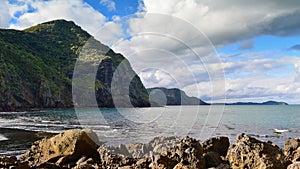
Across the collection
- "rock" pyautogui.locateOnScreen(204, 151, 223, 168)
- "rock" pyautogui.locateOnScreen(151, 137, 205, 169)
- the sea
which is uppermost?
the sea

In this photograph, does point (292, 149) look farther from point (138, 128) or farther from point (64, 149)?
point (138, 128)

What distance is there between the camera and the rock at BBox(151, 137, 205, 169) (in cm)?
1038

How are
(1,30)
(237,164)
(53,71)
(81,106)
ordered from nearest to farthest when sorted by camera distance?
(237,164) < (81,106) < (53,71) < (1,30)

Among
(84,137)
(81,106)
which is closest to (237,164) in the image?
(84,137)

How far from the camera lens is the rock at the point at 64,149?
44.0 ft

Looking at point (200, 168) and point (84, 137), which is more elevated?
point (84, 137)

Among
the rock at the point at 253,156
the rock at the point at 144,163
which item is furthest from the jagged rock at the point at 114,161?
the rock at the point at 253,156

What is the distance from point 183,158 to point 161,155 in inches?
28.1

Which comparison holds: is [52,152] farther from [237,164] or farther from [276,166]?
[276,166]

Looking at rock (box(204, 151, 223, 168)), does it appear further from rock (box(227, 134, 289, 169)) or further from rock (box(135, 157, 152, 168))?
rock (box(135, 157, 152, 168))

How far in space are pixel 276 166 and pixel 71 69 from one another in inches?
7640

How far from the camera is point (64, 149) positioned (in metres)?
13.7

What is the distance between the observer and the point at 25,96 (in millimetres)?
140250

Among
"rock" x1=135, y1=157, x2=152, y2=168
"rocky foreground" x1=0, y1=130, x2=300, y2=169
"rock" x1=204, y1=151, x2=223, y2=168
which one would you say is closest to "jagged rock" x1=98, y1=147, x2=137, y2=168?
"rocky foreground" x1=0, y1=130, x2=300, y2=169
